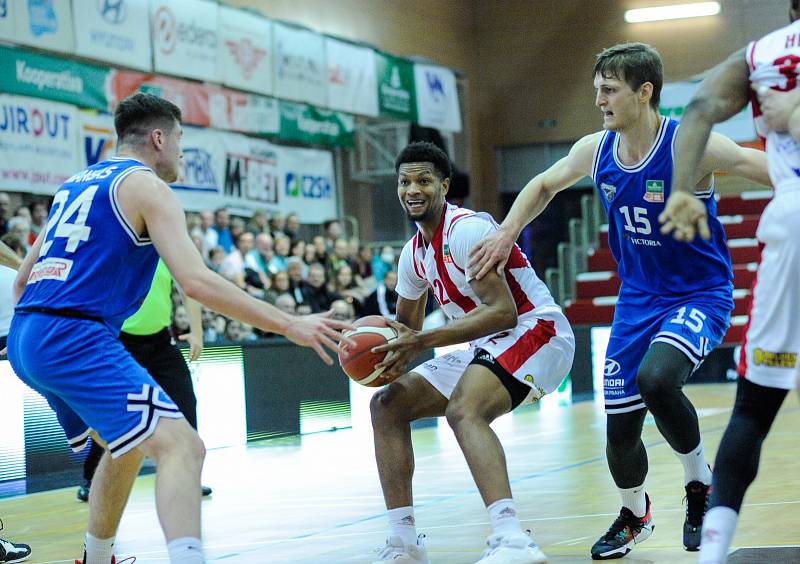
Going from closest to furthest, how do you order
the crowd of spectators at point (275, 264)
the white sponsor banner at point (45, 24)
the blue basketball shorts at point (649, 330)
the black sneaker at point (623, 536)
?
1. the blue basketball shorts at point (649, 330)
2. the black sneaker at point (623, 536)
3. the crowd of spectators at point (275, 264)
4. the white sponsor banner at point (45, 24)

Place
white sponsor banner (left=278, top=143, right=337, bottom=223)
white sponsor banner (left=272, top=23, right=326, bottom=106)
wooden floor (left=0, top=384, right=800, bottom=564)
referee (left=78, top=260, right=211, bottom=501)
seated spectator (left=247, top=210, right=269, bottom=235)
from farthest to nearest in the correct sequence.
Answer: white sponsor banner (left=278, top=143, right=337, bottom=223) < white sponsor banner (left=272, top=23, right=326, bottom=106) < seated spectator (left=247, top=210, right=269, bottom=235) < referee (left=78, top=260, right=211, bottom=501) < wooden floor (left=0, top=384, right=800, bottom=564)

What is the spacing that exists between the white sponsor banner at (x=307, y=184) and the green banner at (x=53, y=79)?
153 inches

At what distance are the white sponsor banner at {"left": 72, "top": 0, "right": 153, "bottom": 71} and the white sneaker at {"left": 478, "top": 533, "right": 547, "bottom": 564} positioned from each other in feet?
34.1

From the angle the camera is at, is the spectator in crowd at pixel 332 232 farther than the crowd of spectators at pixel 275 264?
Yes

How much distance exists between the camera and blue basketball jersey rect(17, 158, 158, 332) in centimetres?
395

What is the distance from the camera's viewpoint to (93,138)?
13.6 meters

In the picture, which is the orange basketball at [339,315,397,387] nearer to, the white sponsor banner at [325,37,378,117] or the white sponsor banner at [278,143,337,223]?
the white sponsor banner at [278,143,337,223]

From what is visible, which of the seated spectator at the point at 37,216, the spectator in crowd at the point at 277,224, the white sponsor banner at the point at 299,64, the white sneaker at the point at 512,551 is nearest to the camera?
the white sneaker at the point at 512,551

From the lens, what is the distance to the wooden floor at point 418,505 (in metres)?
5.45

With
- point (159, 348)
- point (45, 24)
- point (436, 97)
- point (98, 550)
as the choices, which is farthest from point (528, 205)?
point (436, 97)

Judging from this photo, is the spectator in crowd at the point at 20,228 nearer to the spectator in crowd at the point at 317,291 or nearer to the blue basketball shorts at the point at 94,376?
the spectator in crowd at the point at 317,291

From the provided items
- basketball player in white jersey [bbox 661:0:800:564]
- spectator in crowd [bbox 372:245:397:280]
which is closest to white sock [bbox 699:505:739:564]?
basketball player in white jersey [bbox 661:0:800:564]

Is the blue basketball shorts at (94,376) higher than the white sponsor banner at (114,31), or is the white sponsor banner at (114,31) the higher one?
the white sponsor banner at (114,31)

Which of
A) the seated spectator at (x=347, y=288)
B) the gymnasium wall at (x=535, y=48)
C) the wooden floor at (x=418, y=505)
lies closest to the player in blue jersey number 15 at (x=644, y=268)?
the wooden floor at (x=418, y=505)
